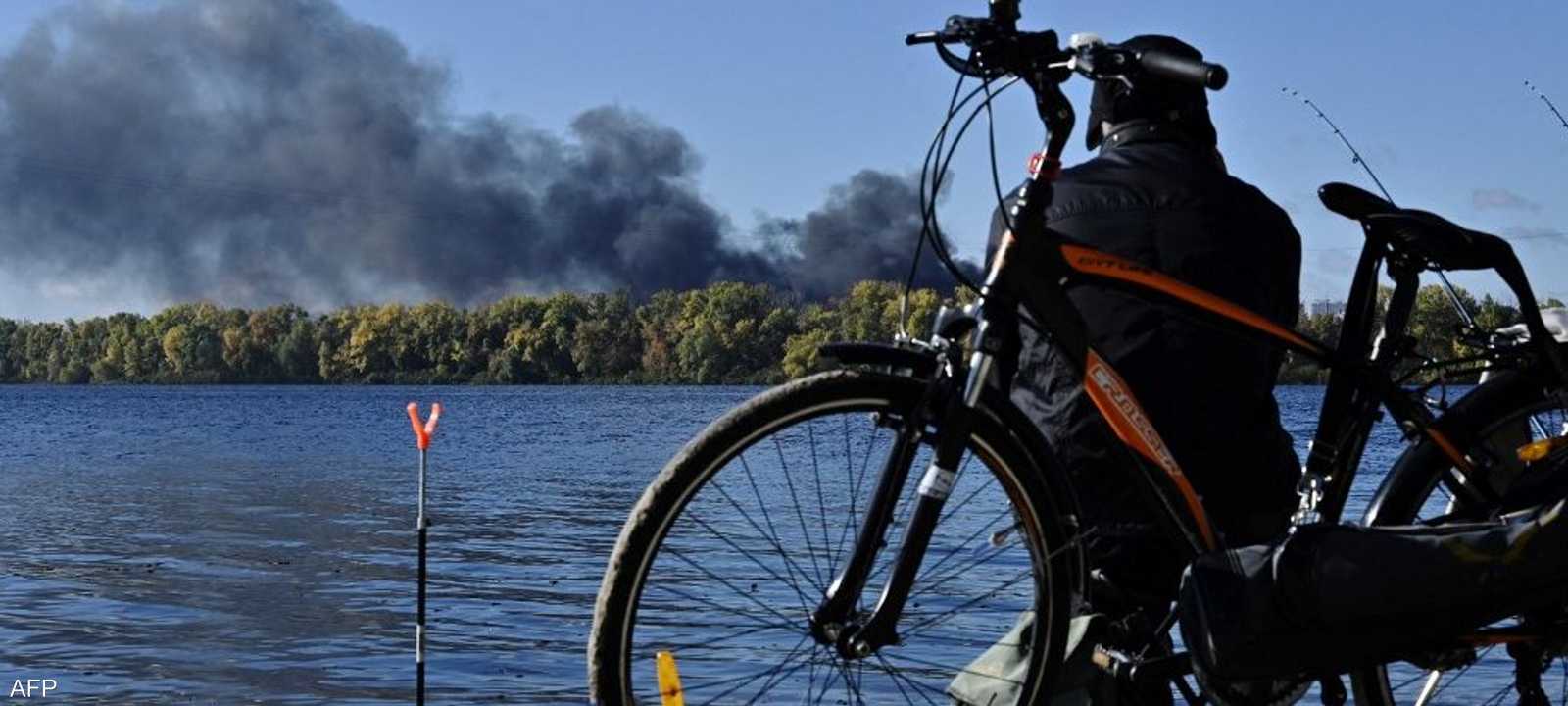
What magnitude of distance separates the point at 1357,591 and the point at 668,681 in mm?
1544

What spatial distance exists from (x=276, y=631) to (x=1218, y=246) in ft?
58.6

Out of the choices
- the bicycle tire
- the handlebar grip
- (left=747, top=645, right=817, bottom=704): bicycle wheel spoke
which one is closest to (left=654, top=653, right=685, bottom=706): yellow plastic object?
(left=747, top=645, right=817, bottom=704): bicycle wheel spoke

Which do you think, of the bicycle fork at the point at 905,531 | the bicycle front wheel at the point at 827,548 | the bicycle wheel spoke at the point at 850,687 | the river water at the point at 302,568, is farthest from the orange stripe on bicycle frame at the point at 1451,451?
the river water at the point at 302,568

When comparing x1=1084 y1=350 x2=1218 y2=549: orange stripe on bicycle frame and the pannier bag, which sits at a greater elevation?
x1=1084 y1=350 x2=1218 y2=549: orange stripe on bicycle frame

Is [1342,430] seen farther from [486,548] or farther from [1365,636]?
[486,548]

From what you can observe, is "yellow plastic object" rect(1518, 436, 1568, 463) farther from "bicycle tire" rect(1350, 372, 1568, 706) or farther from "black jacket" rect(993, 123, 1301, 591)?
"black jacket" rect(993, 123, 1301, 591)

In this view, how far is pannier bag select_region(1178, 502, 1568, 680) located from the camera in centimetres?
462

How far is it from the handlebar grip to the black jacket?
0.67 meters

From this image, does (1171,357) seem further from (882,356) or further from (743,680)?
(743,680)

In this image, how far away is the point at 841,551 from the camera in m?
4.44

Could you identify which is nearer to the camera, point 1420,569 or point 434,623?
point 1420,569

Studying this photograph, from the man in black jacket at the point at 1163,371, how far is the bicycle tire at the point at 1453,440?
25 cm

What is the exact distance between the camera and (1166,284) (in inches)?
183

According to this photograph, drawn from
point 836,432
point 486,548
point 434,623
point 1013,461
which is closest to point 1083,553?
point 1013,461
